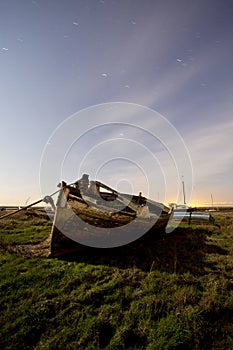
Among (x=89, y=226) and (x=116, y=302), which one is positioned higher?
(x=89, y=226)

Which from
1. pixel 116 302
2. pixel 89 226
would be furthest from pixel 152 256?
pixel 116 302

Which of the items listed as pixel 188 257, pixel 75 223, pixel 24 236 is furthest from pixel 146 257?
pixel 24 236

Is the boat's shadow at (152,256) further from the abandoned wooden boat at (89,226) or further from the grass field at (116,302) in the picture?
the abandoned wooden boat at (89,226)

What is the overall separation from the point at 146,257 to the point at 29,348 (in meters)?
5.64

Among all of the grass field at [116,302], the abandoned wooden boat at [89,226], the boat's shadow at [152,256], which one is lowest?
the grass field at [116,302]

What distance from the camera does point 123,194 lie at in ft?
46.0

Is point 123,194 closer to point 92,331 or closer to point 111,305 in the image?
point 111,305

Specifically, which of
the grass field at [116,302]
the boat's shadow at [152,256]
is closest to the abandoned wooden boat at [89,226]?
the boat's shadow at [152,256]

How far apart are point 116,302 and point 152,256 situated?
11.9 feet

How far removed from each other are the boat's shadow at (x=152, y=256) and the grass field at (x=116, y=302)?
1.6 inches

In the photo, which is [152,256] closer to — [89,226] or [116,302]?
[89,226]

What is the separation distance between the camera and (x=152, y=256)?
9531 mm

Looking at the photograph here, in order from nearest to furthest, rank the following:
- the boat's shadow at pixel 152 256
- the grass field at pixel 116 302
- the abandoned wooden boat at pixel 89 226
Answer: the grass field at pixel 116 302
the boat's shadow at pixel 152 256
the abandoned wooden boat at pixel 89 226

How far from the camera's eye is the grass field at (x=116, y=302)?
487 centimetres
